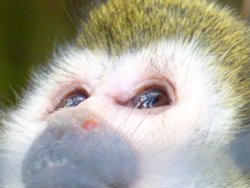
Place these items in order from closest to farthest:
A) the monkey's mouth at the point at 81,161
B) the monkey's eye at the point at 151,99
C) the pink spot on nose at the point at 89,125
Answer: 1. the monkey's mouth at the point at 81,161
2. the pink spot on nose at the point at 89,125
3. the monkey's eye at the point at 151,99

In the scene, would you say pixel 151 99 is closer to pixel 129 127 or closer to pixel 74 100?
pixel 129 127

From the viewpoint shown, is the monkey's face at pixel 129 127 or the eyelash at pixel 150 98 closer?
the monkey's face at pixel 129 127

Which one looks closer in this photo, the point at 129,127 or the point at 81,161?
the point at 81,161

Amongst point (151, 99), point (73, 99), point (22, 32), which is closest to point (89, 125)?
point (151, 99)

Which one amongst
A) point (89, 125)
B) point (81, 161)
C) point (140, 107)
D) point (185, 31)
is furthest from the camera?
point (185, 31)

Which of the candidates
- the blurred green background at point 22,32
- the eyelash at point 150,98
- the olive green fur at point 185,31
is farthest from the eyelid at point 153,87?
the blurred green background at point 22,32

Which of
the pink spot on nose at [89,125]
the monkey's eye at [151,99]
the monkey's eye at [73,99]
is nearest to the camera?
the pink spot on nose at [89,125]

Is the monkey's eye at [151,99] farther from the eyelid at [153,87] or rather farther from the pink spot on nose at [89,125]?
the pink spot on nose at [89,125]

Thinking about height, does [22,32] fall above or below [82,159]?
above
